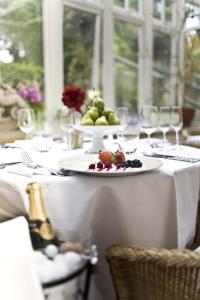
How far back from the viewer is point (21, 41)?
300cm

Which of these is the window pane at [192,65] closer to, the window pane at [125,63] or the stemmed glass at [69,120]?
the window pane at [125,63]

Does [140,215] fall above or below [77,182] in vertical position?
below

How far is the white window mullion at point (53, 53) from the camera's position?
10.1ft

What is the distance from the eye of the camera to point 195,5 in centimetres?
427

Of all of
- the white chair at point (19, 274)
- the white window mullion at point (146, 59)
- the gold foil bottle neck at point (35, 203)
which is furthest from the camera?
the white window mullion at point (146, 59)

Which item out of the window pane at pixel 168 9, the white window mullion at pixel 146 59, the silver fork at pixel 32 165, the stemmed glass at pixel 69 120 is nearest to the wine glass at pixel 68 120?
the stemmed glass at pixel 69 120

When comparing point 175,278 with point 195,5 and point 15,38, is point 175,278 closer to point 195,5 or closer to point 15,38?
point 15,38

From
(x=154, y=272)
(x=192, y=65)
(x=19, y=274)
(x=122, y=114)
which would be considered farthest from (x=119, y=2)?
(x=19, y=274)

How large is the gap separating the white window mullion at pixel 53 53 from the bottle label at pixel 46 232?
2363 millimetres

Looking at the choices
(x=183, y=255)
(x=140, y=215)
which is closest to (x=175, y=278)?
(x=183, y=255)

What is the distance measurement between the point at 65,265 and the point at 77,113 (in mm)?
1129

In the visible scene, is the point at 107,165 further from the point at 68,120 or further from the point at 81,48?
the point at 81,48

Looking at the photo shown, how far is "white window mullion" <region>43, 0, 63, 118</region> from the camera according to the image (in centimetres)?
309

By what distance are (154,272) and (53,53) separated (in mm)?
2426
